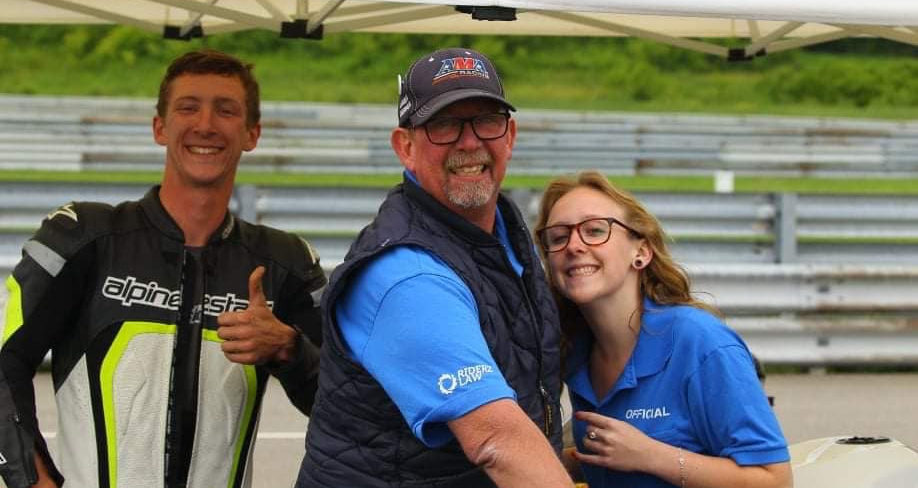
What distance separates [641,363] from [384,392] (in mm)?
719

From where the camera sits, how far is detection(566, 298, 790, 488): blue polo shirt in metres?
2.98

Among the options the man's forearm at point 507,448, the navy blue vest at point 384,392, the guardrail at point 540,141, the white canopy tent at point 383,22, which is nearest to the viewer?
the man's forearm at point 507,448

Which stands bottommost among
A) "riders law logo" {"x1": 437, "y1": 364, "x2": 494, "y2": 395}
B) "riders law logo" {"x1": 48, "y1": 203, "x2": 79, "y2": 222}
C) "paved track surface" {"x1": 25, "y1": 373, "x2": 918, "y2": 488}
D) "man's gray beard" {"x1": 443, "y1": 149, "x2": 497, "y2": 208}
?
"paved track surface" {"x1": 25, "y1": 373, "x2": 918, "y2": 488}

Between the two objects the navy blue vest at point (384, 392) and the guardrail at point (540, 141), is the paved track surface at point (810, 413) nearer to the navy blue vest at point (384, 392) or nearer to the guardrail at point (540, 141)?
the navy blue vest at point (384, 392)

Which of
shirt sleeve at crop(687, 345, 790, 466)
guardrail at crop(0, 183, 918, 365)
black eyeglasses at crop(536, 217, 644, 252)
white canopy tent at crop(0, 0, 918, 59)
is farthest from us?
guardrail at crop(0, 183, 918, 365)

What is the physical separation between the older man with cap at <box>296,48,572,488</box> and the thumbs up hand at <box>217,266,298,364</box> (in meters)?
0.58

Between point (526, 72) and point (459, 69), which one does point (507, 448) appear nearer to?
point (459, 69)

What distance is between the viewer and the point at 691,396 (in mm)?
3029

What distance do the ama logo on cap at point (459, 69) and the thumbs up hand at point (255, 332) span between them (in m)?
0.90

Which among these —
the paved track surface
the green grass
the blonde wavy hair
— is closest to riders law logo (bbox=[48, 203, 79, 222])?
the blonde wavy hair

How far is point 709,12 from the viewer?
2795 mm

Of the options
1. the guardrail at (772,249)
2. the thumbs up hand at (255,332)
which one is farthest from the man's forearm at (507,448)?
the guardrail at (772,249)

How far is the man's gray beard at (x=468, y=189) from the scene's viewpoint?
273cm

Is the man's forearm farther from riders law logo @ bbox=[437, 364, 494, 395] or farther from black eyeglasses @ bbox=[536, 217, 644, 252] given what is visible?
black eyeglasses @ bbox=[536, 217, 644, 252]
